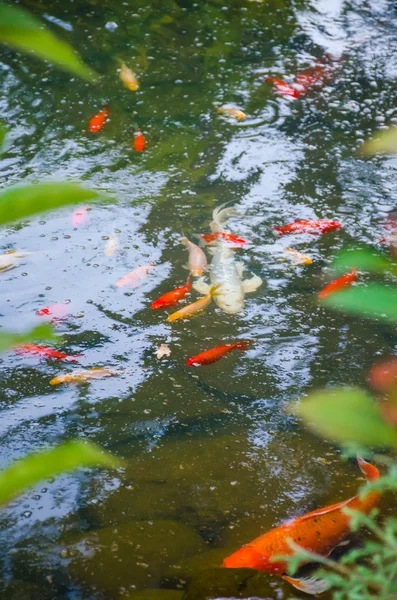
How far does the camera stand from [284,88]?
5777mm

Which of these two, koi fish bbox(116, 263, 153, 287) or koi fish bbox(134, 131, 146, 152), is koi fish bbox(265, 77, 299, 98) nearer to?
koi fish bbox(134, 131, 146, 152)

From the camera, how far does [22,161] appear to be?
476 cm

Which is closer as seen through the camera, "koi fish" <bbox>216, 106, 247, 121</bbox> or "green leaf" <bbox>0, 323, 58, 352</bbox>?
"green leaf" <bbox>0, 323, 58, 352</bbox>

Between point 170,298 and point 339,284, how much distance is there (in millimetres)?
1052

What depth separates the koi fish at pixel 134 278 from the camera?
151 inches

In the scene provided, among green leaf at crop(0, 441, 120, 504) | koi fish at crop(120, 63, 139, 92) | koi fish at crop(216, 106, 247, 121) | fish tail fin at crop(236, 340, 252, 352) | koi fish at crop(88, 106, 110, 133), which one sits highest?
green leaf at crop(0, 441, 120, 504)

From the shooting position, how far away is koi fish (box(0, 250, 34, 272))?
12.7 feet

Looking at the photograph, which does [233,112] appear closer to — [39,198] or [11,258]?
[11,258]

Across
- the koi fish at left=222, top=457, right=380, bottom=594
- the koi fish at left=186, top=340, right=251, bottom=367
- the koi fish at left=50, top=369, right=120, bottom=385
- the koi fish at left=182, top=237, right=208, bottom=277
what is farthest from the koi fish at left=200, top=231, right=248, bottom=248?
the koi fish at left=222, top=457, right=380, bottom=594

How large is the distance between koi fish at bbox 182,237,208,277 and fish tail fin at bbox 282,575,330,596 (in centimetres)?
215

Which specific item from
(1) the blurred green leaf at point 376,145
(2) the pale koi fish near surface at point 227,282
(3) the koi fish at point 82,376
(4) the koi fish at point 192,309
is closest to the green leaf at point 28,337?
(3) the koi fish at point 82,376

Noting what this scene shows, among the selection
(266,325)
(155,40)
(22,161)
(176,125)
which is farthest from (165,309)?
(155,40)

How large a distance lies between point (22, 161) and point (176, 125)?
1.39 meters

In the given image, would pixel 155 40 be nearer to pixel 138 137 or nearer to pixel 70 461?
pixel 138 137
